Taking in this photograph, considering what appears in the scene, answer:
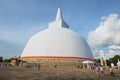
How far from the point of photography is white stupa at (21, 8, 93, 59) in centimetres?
4422

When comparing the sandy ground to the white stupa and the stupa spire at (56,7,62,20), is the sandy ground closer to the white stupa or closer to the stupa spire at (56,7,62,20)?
the white stupa

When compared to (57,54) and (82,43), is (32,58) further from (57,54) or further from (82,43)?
(82,43)

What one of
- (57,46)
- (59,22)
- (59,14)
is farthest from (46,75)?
Answer: (59,14)

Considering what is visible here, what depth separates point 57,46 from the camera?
150ft

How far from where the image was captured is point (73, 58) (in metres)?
43.4

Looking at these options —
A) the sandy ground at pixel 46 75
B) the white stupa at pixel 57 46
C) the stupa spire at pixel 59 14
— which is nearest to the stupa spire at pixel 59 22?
the stupa spire at pixel 59 14

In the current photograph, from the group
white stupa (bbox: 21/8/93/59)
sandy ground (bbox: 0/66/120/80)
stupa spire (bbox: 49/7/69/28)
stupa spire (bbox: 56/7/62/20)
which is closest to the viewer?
sandy ground (bbox: 0/66/120/80)

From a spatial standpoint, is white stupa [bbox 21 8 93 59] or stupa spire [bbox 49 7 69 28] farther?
stupa spire [bbox 49 7 69 28]

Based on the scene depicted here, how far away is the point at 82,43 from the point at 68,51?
6.23 meters

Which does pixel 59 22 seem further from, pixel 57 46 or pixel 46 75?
pixel 46 75

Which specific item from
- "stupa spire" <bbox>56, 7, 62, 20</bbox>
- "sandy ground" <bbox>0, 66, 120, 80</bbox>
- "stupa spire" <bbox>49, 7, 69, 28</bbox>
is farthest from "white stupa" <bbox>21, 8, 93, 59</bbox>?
"sandy ground" <bbox>0, 66, 120, 80</bbox>

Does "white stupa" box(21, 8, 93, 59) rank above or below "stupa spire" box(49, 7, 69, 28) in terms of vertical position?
below

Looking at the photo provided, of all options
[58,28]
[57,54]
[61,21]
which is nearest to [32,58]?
[57,54]

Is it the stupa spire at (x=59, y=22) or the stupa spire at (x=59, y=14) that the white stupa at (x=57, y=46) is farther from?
the stupa spire at (x=59, y=14)
